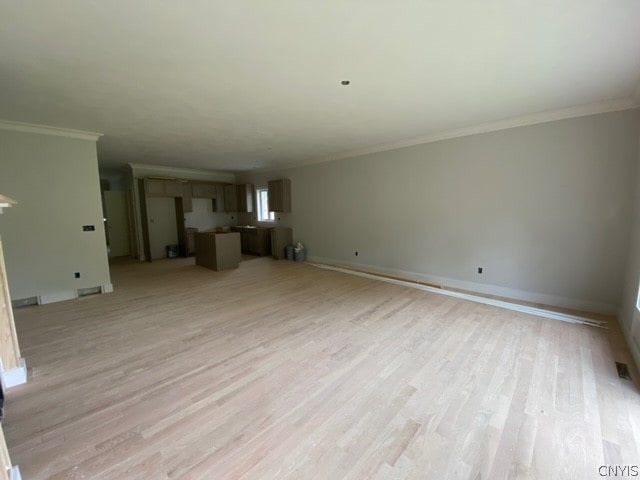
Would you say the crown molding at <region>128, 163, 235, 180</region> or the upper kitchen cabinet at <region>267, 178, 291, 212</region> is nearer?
the crown molding at <region>128, 163, 235, 180</region>

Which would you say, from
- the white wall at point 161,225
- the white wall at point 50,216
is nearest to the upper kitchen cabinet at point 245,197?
the white wall at point 161,225

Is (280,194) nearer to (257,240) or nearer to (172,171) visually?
(257,240)

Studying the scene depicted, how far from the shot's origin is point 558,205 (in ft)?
11.9

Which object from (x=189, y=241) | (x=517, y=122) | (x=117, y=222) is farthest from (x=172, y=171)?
(x=517, y=122)

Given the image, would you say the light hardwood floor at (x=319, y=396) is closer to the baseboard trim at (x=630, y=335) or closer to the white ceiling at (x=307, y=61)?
the baseboard trim at (x=630, y=335)

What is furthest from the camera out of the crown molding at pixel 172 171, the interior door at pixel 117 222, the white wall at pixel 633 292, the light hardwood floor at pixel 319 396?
the interior door at pixel 117 222

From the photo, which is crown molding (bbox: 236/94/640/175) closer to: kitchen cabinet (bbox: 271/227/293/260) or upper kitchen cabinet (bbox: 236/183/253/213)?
kitchen cabinet (bbox: 271/227/293/260)

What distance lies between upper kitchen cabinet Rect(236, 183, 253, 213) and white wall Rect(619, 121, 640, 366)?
8.00 m

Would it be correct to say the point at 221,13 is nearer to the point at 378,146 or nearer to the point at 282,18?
the point at 282,18

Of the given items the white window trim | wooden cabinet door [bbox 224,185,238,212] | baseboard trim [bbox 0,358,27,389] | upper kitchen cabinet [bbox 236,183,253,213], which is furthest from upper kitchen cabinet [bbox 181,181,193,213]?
baseboard trim [bbox 0,358,27,389]

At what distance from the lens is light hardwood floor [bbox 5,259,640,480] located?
1.52 m

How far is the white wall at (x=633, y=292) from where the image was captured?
8.45 ft

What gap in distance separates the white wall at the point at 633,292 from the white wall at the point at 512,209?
8.3 inches

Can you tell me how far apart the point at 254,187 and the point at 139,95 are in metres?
5.72
